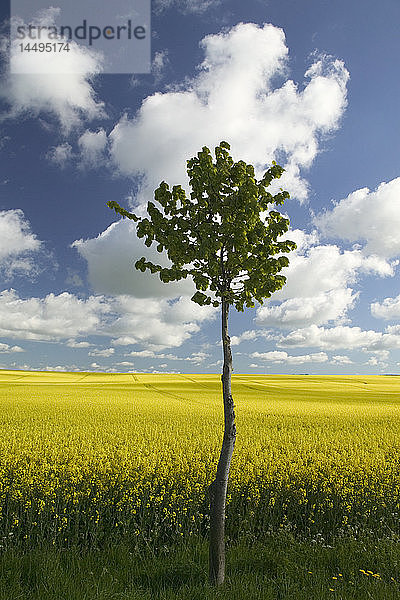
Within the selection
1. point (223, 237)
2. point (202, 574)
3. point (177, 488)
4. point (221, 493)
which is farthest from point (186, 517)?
point (223, 237)

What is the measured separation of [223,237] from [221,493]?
11.6ft

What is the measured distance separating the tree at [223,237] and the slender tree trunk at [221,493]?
0.01 meters

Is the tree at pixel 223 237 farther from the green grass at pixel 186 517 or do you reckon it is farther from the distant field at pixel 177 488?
the distant field at pixel 177 488

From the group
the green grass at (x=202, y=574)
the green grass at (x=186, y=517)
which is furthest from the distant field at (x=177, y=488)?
the green grass at (x=202, y=574)

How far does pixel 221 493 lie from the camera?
5.27 meters

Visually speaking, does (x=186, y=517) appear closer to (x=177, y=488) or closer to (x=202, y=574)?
(x=177, y=488)

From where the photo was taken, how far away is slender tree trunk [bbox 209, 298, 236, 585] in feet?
16.8

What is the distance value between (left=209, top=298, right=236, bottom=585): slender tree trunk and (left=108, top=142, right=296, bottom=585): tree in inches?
0.5

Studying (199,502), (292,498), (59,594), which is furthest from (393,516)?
(59,594)

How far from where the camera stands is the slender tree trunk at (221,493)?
5.11 metres

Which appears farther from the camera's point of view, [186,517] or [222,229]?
[186,517]

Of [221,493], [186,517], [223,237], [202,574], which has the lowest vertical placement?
[186,517]

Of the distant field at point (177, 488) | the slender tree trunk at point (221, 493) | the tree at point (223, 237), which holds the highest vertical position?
the tree at point (223, 237)

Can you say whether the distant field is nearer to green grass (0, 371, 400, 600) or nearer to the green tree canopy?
green grass (0, 371, 400, 600)
